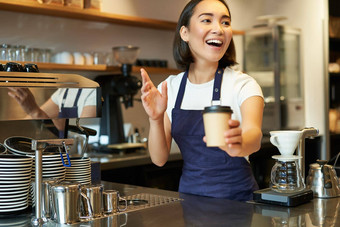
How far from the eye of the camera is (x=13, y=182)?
1848mm

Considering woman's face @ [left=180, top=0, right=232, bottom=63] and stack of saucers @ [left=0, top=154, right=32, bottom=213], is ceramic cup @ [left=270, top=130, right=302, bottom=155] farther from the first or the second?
stack of saucers @ [left=0, top=154, right=32, bottom=213]

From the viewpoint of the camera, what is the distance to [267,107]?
5.46 meters

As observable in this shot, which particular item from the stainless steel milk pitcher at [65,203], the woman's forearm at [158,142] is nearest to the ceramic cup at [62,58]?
the woman's forearm at [158,142]

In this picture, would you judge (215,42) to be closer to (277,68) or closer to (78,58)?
(78,58)

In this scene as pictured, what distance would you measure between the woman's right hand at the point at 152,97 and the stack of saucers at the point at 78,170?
383 mm

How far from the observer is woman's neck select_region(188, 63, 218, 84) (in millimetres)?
2303

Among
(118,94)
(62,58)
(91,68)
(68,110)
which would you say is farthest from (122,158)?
(68,110)

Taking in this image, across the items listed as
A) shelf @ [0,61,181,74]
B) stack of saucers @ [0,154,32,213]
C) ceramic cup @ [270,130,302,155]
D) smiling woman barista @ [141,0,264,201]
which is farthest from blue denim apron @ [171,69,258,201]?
shelf @ [0,61,181,74]

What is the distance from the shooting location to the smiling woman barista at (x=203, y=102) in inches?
81.1

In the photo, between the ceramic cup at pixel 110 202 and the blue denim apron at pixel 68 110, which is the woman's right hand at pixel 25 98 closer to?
the blue denim apron at pixel 68 110

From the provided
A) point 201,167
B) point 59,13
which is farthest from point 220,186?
point 59,13

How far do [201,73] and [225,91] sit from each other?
16cm

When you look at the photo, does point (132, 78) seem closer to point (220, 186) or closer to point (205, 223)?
point (220, 186)

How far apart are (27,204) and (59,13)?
2.19m
